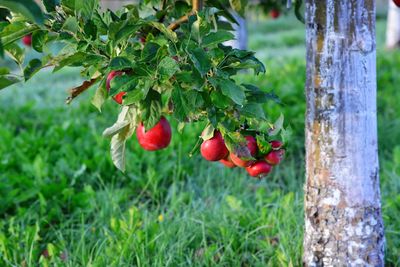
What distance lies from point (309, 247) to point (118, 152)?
2.23ft

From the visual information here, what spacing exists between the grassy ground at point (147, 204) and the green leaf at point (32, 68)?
629 millimetres

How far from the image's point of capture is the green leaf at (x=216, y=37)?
4.55ft

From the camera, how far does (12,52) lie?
1.59 metres

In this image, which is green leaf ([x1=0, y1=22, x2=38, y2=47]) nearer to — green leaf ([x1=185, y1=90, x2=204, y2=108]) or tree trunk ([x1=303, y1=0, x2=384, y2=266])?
green leaf ([x1=185, y1=90, x2=204, y2=108])

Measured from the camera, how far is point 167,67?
137cm

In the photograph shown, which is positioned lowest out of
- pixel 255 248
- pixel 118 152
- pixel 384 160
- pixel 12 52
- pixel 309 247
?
pixel 384 160

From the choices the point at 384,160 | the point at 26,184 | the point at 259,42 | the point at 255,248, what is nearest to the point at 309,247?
the point at 255,248

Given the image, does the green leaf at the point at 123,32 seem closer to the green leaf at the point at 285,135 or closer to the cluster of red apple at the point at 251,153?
the cluster of red apple at the point at 251,153

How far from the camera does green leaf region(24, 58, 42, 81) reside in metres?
1.46

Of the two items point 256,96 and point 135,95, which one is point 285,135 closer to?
point 256,96

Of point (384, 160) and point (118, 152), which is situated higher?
point (118, 152)

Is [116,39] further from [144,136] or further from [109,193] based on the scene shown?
[109,193]

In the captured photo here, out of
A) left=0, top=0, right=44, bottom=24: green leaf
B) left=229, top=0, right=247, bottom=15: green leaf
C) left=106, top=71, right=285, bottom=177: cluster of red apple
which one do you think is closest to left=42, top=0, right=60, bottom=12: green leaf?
left=106, top=71, right=285, bottom=177: cluster of red apple

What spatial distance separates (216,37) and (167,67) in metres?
0.13
